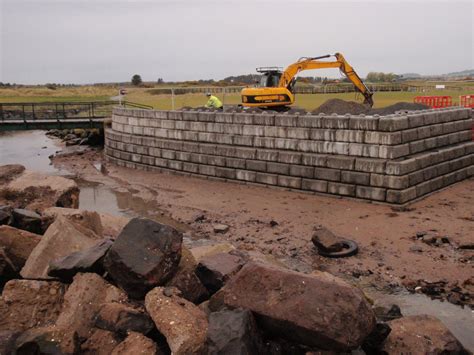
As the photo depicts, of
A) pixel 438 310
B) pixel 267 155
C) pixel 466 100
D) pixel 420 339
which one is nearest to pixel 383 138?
pixel 267 155

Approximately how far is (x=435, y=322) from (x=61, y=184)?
754 centimetres

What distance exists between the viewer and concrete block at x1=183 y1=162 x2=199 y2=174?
1572cm

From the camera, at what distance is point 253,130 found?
45.8 ft

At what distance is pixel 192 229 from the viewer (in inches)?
411

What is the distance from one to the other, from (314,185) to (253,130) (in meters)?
2.75

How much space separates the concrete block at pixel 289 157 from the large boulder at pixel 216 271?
7.47 metres

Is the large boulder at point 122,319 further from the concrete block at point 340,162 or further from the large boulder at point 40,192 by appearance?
the concrete block at point 340,162

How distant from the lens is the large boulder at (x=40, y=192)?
907 cm

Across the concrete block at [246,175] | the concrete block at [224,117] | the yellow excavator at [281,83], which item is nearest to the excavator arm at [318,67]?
the yellow excavator at [281,83]

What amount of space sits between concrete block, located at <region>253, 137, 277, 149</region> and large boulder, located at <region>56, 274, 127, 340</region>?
8.93 metres

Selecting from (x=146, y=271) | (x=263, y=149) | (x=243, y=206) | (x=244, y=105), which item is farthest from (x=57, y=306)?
(x=244, y=105)

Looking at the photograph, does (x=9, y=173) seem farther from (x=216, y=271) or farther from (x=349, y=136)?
(x=349, y=136)

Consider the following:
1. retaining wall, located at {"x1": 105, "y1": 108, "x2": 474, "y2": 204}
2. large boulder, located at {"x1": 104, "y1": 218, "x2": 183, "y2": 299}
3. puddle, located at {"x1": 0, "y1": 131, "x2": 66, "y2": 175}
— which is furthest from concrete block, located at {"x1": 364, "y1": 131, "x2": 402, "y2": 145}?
puddle, located at {"x1": 0, "y1": 131, "x2": 66, "y2": 175}

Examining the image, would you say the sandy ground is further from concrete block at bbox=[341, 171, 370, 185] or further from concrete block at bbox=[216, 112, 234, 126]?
concrete block at bbox=[216, 112, 234, 126]
